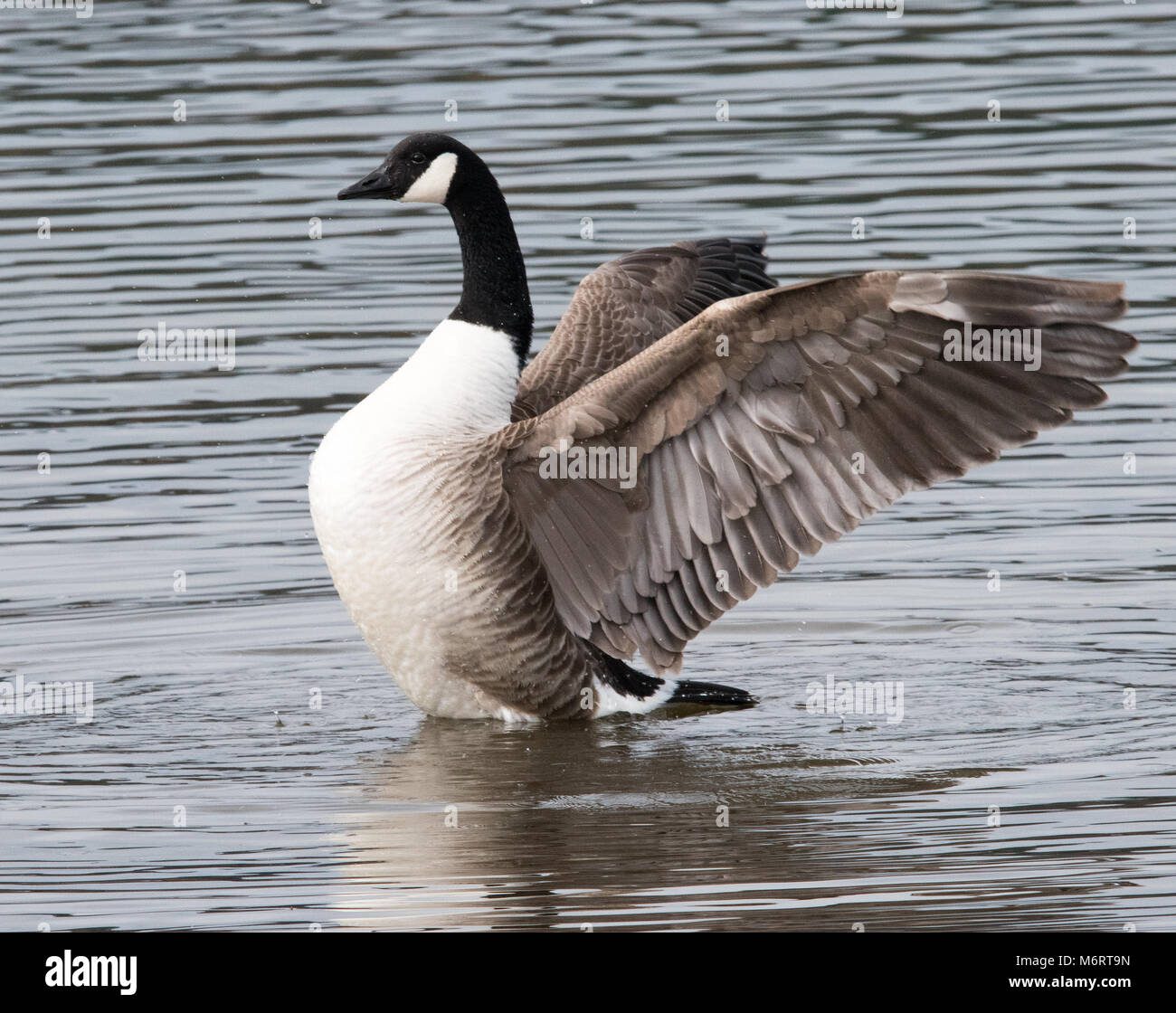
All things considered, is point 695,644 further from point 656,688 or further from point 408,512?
point 408,512

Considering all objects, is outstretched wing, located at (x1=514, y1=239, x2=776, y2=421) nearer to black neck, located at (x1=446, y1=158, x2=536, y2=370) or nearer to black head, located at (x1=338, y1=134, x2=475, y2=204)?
black neck, located at (x1=446, y1=158, x2=536, y2=370)

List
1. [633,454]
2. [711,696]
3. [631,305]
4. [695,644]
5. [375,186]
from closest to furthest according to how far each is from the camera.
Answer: [633,454]
[711,696]
[375,186]
[695,644]
[631,305]

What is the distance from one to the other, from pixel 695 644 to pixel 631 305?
1.74 metres

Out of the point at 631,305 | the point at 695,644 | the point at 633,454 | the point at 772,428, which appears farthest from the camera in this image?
the point at 631,305

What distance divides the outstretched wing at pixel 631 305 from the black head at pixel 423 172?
3.45 feet

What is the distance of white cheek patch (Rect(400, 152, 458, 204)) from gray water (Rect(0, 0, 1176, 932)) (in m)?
2.25

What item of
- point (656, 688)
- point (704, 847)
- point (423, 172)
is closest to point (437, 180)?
point (423, 172)

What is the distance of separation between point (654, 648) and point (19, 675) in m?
2.93

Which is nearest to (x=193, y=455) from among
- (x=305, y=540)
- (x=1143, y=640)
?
(x=305, y=540)

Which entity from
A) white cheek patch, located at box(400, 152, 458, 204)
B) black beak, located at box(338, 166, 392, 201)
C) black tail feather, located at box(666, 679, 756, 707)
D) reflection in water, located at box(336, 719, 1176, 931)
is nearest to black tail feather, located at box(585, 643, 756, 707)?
black tail feather, located at box(666, 679, 756, 707)

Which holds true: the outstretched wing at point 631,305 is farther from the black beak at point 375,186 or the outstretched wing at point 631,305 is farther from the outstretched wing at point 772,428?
the black beak at point 375,186

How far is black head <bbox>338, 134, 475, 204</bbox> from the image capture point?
10.0 m

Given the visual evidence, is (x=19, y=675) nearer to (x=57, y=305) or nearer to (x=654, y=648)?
(x=654, y=648)

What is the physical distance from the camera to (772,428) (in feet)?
29.2
